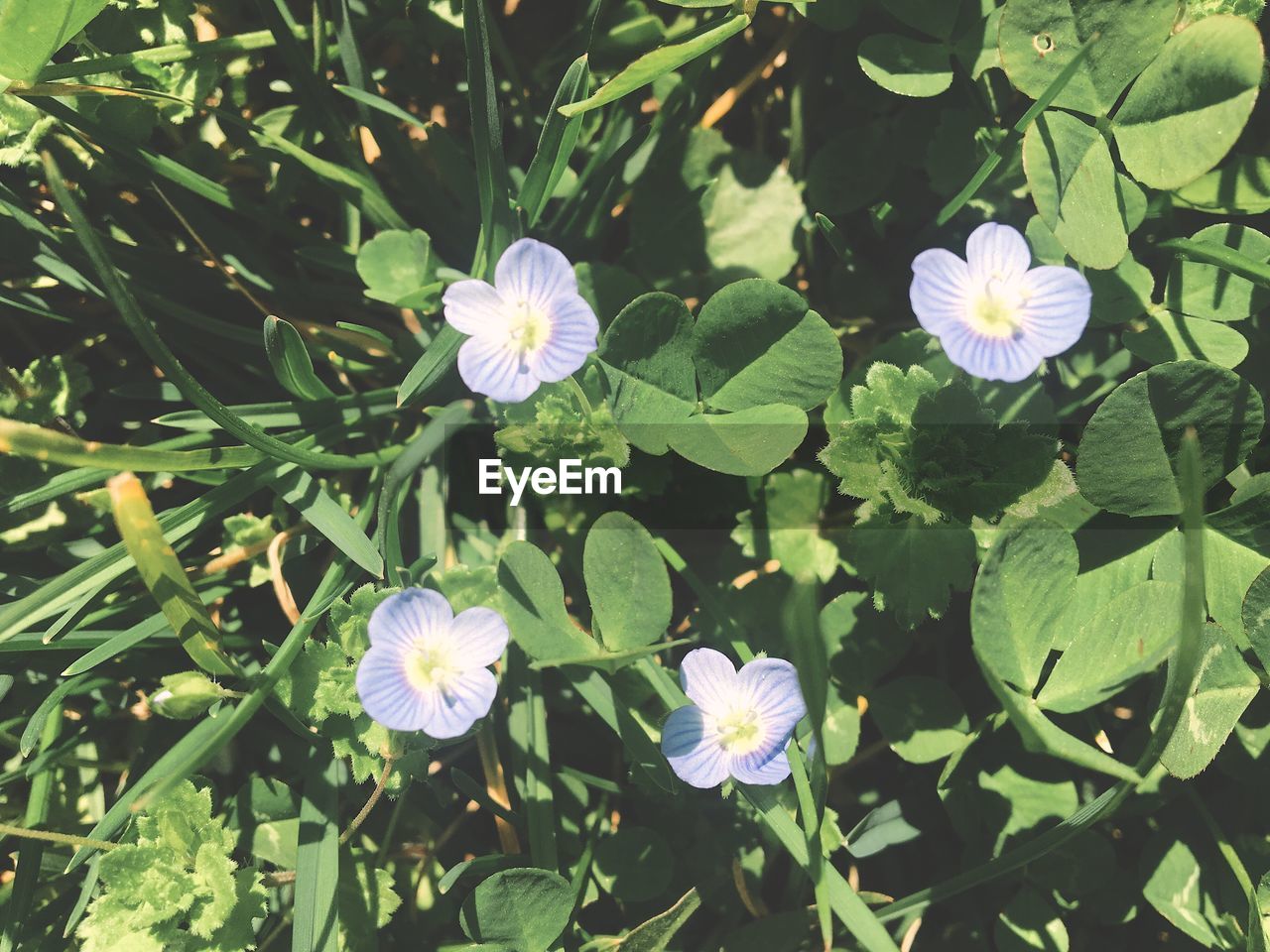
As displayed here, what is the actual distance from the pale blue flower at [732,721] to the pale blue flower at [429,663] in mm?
250

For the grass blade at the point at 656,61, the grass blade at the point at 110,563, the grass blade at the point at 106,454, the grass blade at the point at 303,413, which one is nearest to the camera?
the grass blade at the point at 106,454

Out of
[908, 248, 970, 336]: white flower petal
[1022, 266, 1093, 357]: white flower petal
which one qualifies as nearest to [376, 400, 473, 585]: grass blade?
[908, 248, 970, 336]: white flower petal

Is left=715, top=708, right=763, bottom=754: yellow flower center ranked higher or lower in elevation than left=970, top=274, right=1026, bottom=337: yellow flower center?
lower

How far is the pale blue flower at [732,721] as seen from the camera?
4.00ft

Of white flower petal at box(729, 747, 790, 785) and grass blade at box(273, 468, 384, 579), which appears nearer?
white flower petal at box(729, 747, 790, 785)

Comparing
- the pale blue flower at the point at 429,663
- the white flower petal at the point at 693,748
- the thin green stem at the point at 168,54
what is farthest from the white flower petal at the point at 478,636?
the thin green stem at the point at 168,54

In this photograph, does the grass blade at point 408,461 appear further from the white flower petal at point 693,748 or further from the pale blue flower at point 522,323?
the white flower petal at point 693,748

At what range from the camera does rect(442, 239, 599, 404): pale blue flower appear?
1230 millimetres

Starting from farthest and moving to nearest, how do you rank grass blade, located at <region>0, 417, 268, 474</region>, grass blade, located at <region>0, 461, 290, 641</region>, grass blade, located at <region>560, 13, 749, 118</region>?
1. grass blade, located at <region>0, 461, 290, 641</region>
2. grass blade, located at <region>560, 13, 749, 118</region>
3. grass blade, located at <region>0, 417, 268, 474</region>

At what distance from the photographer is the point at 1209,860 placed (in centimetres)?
147

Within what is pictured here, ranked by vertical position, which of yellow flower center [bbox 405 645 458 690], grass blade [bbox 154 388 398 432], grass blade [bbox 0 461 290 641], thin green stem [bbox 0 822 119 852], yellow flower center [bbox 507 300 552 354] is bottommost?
thin green stem [bbox 0 822 119 852]

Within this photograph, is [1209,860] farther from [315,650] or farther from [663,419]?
[315,650]

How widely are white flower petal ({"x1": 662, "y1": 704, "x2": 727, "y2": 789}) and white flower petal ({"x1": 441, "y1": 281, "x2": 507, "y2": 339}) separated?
1.83ft

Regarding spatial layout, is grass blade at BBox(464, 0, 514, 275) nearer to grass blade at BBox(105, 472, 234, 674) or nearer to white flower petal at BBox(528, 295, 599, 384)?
white flower petal at BBox(528, 295, 599, 384)
